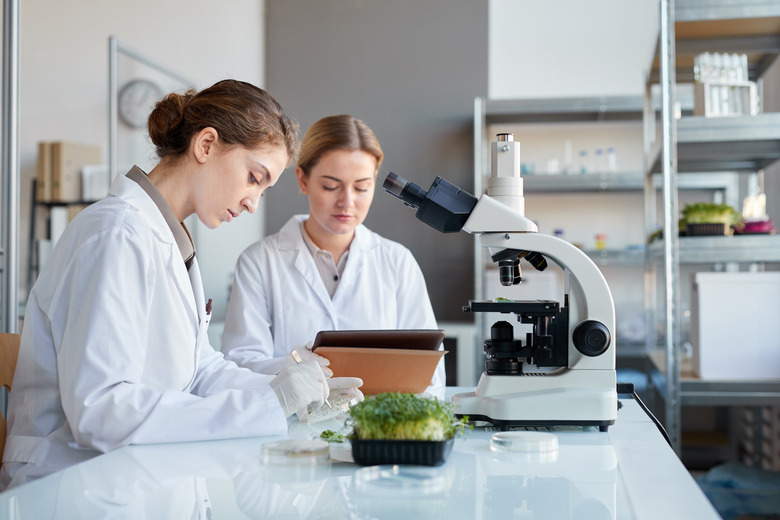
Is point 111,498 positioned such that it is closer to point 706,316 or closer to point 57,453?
point 57,453

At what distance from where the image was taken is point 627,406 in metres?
1.52

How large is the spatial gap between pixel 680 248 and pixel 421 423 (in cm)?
196

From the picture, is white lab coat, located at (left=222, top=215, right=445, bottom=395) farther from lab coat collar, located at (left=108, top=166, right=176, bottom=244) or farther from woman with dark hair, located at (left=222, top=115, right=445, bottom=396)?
lab coat collar, located at (left=108, top=166, right=176, bottom=244)

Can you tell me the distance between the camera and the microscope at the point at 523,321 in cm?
123

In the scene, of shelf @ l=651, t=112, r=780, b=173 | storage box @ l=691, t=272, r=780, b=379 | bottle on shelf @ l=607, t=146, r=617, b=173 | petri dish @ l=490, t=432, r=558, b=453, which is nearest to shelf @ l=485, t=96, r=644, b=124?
bottle on shelf @ l=607, t=146, r=617, b=173

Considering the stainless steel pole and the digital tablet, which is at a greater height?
the stainless steel pole

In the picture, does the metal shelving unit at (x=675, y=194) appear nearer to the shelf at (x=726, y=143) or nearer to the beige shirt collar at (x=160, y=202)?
the shelf at (x=726, y=143)

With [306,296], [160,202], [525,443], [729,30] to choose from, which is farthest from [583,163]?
[525,443]

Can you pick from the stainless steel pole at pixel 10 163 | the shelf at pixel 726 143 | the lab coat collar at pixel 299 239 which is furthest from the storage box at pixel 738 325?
the stainless steel pole at pixel 10 163

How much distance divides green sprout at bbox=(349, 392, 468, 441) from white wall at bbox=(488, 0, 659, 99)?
3752 mm

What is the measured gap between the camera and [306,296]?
212 centimetres

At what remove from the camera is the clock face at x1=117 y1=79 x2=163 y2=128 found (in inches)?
150

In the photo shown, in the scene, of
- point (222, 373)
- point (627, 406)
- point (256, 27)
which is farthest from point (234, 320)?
point (256, 27)

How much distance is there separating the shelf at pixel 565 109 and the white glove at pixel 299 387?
123 inches
